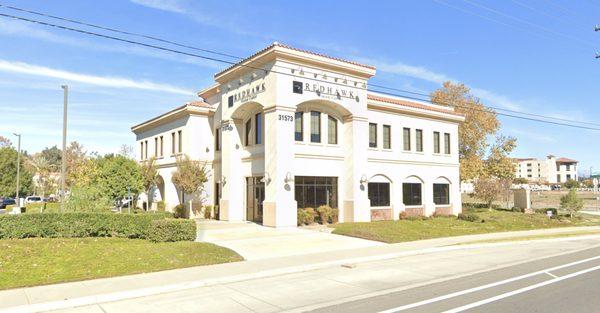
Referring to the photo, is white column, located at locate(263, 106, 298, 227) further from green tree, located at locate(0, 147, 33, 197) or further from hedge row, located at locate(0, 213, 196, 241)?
green tree, located at locate(0, 147, 33, 197)

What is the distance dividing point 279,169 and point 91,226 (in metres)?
9.70

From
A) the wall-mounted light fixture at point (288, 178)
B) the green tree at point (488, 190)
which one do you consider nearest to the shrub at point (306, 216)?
the wall-mounted light fixture at point (288, 178)

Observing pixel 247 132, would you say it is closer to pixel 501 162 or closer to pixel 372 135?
pixel 372 135

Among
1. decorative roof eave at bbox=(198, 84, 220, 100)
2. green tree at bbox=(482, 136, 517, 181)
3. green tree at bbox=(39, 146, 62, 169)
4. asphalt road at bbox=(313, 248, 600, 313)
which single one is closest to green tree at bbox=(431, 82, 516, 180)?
green tree at bbox=(482, 136, 517, 181)

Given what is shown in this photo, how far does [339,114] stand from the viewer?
27859 mm

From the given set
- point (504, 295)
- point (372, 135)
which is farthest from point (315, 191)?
point (504, 295)

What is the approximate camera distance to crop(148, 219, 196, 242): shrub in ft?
54.4

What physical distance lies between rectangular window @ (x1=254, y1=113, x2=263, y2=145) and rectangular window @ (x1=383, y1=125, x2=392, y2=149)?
9214 mm

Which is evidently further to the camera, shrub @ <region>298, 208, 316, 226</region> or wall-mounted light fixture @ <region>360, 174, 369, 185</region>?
A: wall-mounted light fixture @ <region>360, 174, 369, 185</region>

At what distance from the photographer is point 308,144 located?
26.4 metres

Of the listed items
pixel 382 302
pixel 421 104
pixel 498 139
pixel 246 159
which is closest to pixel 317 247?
pixel 382 302

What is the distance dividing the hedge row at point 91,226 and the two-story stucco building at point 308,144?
7.48 m

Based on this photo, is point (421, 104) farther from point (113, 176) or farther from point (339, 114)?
point (113, 176)

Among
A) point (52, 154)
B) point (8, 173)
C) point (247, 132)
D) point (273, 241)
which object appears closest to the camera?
point (273, 241)
